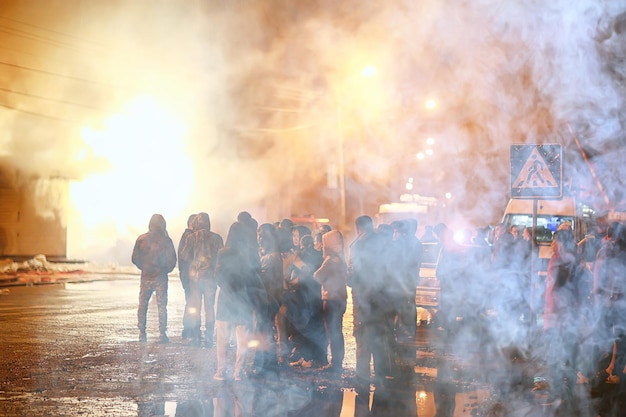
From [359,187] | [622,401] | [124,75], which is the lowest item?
[622,401]

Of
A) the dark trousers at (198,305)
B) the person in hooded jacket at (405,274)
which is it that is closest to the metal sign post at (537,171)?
the person in hooded jacket at (405,274)

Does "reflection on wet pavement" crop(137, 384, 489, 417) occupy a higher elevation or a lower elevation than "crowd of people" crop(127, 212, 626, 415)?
lower

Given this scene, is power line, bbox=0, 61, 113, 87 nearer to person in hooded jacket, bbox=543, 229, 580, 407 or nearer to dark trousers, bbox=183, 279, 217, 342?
dark trousers, bbox=183, 279, 217, 342

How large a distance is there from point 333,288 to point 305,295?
375 mm

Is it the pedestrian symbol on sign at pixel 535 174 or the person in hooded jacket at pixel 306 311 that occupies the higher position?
the pedestrian symbol on sign at pixel 535 174

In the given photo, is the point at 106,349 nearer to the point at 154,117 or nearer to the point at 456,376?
the point at 456,376

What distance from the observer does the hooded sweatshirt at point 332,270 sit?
775cm

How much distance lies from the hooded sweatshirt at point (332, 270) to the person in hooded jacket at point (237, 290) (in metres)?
0.83

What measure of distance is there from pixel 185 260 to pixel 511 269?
4.48 m

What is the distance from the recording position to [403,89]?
15.4 meters

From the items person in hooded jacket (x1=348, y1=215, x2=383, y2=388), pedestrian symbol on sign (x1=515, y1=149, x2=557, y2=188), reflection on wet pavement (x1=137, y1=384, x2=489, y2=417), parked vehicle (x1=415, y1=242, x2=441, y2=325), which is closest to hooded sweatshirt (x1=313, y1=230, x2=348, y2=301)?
person in hooded jacket (x1=348, y1=215, x2=383, y2=388)

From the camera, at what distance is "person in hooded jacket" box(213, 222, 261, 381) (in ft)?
23.2

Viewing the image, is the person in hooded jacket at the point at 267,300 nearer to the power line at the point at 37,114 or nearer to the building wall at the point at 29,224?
the power line at the point at 37,114

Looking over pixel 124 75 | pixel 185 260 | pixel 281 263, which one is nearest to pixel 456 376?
pixel 281 263
